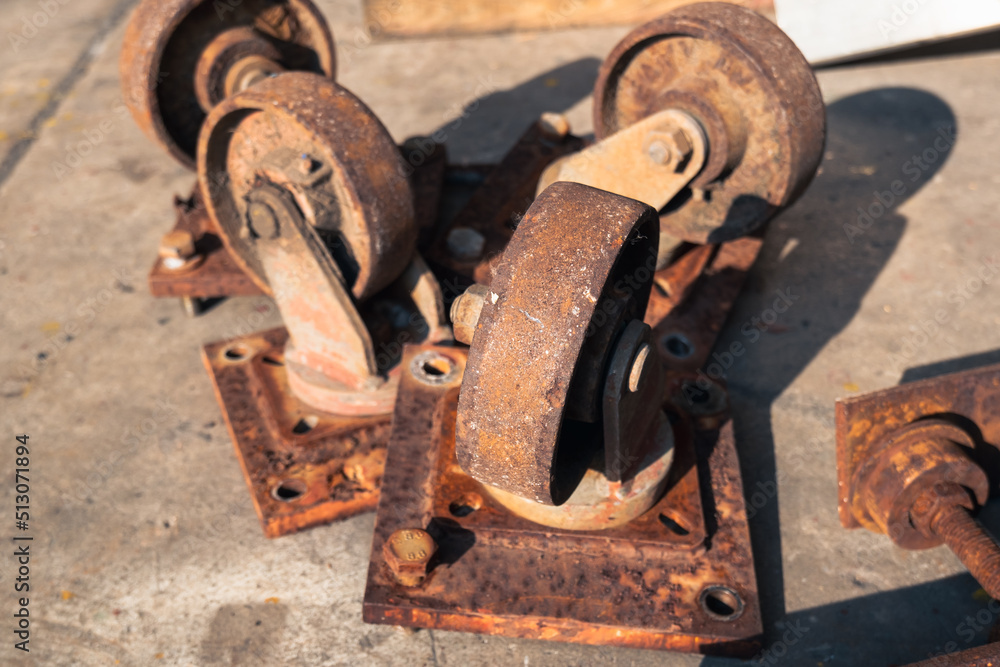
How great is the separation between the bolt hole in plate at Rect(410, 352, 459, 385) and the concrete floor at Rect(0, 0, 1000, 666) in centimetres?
53

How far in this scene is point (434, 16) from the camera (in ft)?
19.5

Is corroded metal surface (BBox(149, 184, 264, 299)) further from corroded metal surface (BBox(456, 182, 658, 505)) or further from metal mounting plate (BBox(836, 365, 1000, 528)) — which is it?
metal mounting plate (BBox(836, 365, 1000, 528))

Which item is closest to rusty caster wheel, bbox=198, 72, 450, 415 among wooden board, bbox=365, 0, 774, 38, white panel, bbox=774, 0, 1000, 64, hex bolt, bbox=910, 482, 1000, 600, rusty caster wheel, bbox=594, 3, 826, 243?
rusty caster wheel, bbox=594, 3, 826, 243

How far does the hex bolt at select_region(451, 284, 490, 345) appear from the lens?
7.11ft

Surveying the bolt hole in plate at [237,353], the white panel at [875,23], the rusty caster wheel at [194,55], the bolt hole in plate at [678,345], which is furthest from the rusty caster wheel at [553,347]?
the white panel at [875,23]

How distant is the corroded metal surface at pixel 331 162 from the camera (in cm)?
273

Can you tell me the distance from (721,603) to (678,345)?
1.14 metres

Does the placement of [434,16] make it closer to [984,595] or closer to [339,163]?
[339,163]

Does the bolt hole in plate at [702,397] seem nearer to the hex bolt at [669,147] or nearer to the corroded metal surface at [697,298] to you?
the corroded metal surface at [697,298]

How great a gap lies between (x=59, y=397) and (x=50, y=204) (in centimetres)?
156

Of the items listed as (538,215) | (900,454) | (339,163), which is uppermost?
(538,215)

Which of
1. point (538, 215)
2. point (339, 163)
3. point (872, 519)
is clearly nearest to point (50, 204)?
point (339, 163)

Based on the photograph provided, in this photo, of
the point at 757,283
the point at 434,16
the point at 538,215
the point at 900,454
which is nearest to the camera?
the point at 538,215

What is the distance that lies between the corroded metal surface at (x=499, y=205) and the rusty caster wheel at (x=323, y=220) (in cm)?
37
